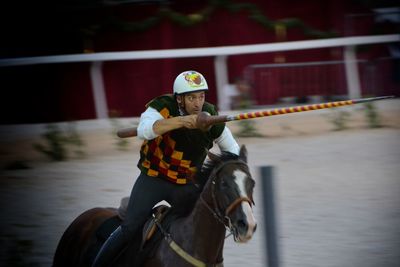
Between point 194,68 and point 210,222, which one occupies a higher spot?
point 194,68

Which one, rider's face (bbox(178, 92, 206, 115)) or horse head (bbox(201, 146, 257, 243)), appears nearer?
horse head (bbox(201, 146, 257, 243))

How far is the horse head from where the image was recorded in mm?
4148

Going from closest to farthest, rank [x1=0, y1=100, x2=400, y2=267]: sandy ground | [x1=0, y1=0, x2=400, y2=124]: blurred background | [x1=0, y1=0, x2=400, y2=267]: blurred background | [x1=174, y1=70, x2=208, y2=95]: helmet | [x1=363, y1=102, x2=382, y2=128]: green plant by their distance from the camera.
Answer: [x1=174, y1=70, x2=208, y2=95]: helmet
[x1=0, y1=100, x2=400, y2=267]: sandy ground
[x1=0, y1=0, x2=400, y2=267]: blurred background
[x1=363, y1=102, x2=382, y2=128]: green plant
[x1=0, y1=0, x2=400, y2=124]: blurred background

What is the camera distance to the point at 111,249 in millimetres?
4957

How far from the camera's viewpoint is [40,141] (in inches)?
564

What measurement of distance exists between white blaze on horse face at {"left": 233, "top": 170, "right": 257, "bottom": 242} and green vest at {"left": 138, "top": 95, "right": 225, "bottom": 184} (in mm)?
446

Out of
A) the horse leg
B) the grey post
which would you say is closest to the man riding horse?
the horse leg

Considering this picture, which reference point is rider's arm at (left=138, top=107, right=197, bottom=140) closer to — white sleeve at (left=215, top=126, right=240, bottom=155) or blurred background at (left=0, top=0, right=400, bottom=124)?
white sleeve at (left=215, top=126, right=240, bottom=155)

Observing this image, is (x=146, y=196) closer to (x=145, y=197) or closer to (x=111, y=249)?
(x=145, y=197)

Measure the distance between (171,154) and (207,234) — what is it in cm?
60

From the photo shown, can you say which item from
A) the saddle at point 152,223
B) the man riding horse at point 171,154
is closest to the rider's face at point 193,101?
the man riding horse at point 171,154

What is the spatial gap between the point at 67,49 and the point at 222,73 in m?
3.77

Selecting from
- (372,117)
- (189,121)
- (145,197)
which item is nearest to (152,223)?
(145,197)

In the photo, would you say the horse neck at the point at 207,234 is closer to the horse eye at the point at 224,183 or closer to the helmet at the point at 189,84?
the horse eye at the point at 224,183
